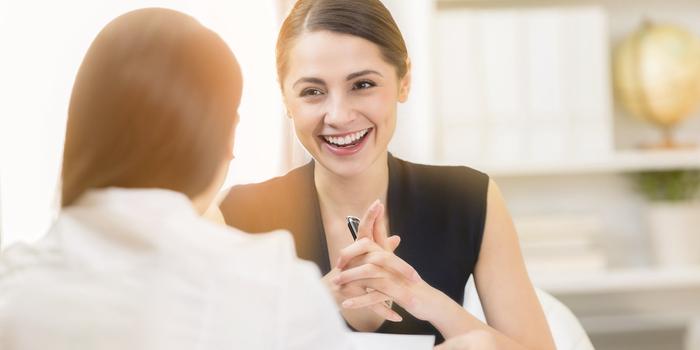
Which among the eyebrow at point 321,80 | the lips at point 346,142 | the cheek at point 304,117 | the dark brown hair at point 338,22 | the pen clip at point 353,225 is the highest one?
the dark brown hair at point 338,22

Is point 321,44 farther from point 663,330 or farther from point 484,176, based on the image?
point 663,330

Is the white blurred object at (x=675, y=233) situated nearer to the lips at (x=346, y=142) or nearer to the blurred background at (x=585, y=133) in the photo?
the blurred background at (x=585, y=133)

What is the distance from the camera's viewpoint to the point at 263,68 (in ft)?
2.10

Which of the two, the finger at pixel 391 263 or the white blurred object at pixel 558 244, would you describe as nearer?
the finger at pixel 391 263

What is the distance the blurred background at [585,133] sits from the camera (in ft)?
4.07

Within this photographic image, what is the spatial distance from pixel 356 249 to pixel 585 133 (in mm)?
780

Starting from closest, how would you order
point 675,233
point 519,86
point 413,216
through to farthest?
point 413,216 < point 519,86 < point 675,233

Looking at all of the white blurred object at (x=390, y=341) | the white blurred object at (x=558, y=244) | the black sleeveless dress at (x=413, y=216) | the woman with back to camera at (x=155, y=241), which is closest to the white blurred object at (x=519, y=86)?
the white blurred object at (x=558, y=244)

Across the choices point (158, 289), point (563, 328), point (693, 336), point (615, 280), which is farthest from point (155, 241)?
point (693, 336)

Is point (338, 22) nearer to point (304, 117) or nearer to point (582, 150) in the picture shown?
point (304, 117)

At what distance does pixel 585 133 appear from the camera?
4.14 ft

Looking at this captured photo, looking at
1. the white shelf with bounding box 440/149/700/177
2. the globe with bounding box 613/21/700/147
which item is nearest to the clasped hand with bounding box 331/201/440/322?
the white shelf with bounding box 440/149/700/177

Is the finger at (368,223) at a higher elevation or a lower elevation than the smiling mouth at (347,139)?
lower

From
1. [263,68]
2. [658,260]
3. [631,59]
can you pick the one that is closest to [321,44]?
[263,68]
